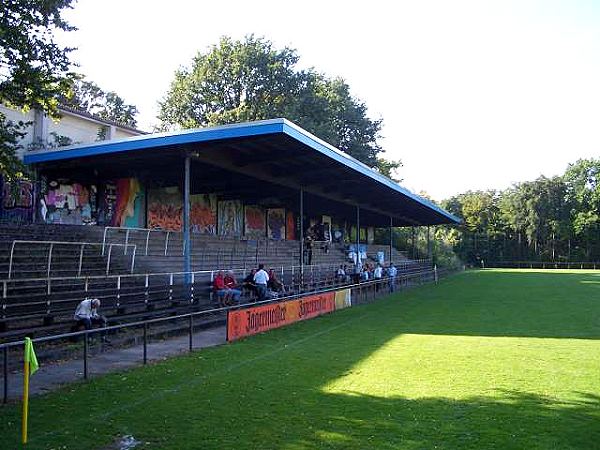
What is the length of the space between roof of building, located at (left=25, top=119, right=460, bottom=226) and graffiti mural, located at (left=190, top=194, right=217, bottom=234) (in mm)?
2697

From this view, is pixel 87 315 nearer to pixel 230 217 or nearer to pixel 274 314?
pixel 274 314

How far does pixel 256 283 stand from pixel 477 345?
8.67 metres

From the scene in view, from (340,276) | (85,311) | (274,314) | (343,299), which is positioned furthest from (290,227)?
(85,311)

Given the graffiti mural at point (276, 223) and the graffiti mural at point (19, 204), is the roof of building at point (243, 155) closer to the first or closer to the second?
the graffiti mural at point (19, 204)

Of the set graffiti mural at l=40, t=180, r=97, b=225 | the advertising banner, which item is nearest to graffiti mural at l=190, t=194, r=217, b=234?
graffiti mural at l=40, t=180, r=97, b=225

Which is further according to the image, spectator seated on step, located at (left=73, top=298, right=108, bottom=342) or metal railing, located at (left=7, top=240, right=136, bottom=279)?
metal railing, located at (left=7, top=240, right=136, bottom=279)

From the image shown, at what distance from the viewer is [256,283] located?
19.2 m

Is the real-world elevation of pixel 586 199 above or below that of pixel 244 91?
below

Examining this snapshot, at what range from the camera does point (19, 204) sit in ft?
67.1

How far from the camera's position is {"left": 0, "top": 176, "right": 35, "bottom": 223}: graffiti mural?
784 inches

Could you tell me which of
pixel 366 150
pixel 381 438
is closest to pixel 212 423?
pixel 381 438

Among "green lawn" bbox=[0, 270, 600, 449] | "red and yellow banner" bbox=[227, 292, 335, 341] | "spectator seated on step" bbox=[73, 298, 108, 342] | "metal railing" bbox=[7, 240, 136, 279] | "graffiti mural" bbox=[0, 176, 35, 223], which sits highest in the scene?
"graffiti mural" bbox=[0, 176, 35, 223]

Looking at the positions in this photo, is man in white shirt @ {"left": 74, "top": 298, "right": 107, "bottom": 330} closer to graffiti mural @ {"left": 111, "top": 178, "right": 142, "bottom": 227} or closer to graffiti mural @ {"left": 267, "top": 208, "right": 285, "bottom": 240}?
graffiti mural @ {"left": 111, "top": 178, "right": 142, "bottom": 227}

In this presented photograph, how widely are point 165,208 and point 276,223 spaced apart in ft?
41.9
